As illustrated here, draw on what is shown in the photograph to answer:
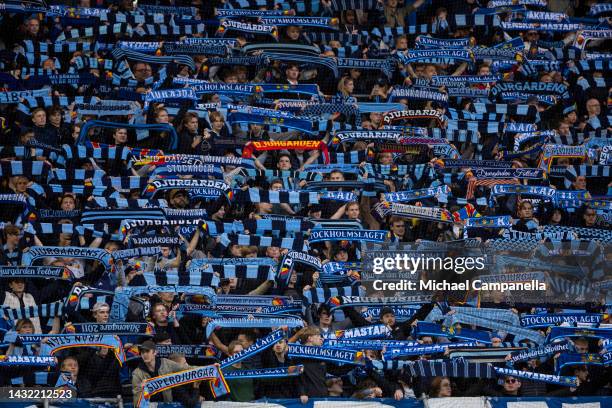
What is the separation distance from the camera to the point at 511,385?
699 inches

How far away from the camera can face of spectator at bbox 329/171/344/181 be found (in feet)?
70.6

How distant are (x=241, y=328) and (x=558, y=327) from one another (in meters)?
4.26

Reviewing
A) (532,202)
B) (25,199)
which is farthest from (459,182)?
(25,199)

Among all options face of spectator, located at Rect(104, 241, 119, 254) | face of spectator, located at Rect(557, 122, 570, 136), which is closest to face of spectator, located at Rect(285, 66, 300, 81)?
face of spectator, located at Rect(557, 122, 570, 136)

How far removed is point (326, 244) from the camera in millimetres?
20328

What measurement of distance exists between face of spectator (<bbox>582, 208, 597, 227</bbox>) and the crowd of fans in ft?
0.07

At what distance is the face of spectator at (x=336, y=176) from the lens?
21.5 metres

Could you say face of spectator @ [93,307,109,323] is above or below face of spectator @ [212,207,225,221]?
below

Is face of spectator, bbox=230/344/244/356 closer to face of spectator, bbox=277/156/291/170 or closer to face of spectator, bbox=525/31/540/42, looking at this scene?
face of spectator, bbox=277/156/291/170

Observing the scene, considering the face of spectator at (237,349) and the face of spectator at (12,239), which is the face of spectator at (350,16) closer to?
the face of spectator at (12,239)

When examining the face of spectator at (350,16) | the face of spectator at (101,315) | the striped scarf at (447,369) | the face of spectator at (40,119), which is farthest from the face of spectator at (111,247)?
the face of spectator at (350,16)

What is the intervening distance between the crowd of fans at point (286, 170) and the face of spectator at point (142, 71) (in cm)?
8

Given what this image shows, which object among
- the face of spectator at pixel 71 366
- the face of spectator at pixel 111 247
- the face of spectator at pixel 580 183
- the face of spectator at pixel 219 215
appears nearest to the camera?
the face of spectator at pixel 71 366

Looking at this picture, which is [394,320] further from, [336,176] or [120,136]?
[120,136]
